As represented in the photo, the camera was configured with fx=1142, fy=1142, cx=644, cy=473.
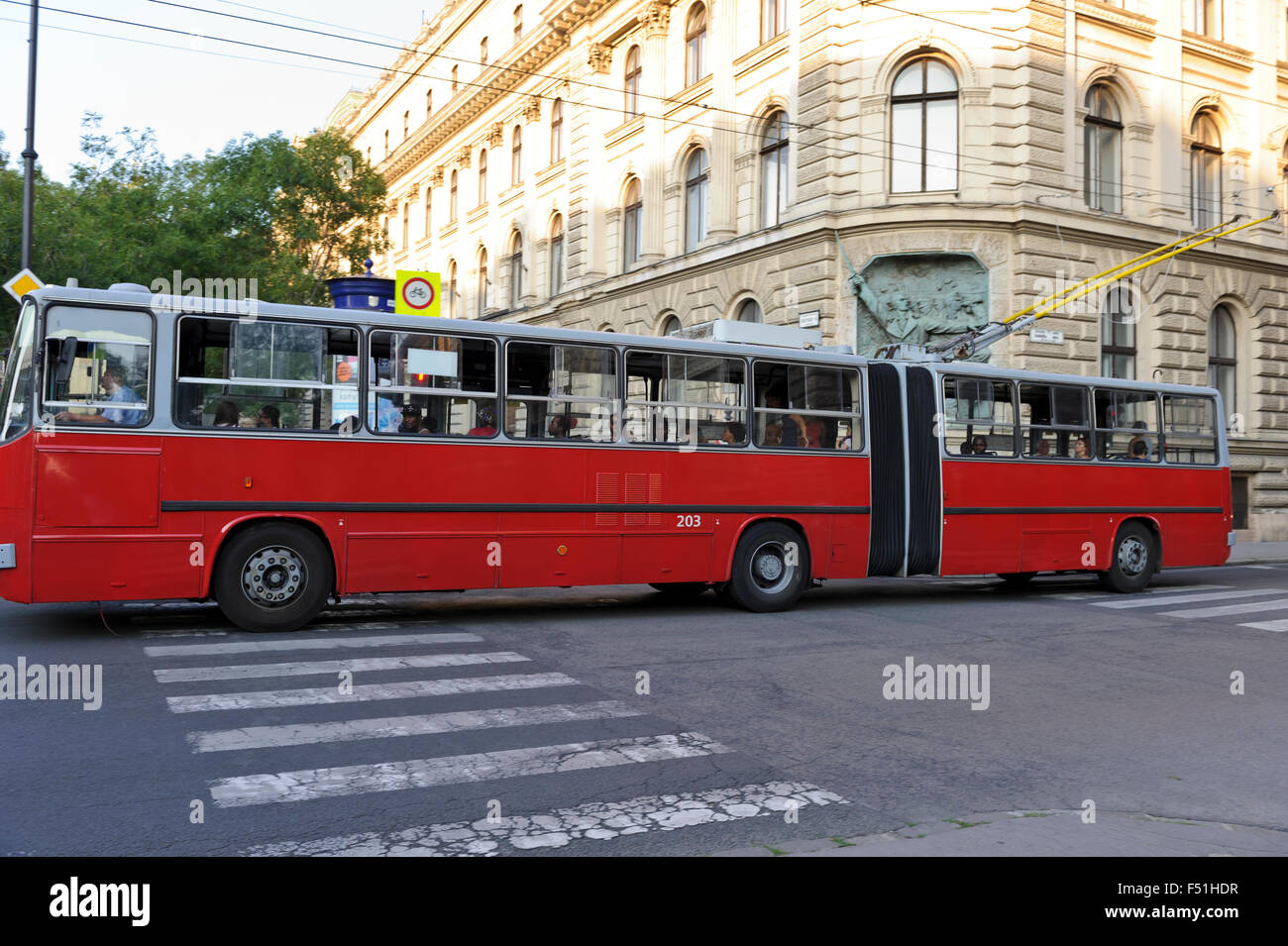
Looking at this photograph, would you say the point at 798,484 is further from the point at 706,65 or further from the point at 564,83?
the point at 564,83

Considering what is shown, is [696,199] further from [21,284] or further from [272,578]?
[272,578]

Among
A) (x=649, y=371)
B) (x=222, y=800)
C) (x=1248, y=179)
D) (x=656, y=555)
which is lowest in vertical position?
(x=222, y=800)

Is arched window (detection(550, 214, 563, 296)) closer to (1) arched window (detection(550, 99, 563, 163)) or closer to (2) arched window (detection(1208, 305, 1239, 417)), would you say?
(1) arched window (detection(550, 99, 563, 163))

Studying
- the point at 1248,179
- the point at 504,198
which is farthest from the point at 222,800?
the point at 504,198

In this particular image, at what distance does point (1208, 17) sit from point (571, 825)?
1214 inches

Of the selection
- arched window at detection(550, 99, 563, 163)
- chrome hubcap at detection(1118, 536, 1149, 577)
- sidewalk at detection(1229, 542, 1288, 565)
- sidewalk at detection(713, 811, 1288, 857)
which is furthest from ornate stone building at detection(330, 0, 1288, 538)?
sidewalk at detection(713, 811, 1288, 857)

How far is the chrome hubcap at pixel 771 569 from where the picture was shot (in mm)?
13359

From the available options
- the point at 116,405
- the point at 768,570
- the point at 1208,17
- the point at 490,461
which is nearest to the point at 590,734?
the point at 490,461

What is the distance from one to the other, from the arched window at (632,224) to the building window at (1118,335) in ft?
44.8

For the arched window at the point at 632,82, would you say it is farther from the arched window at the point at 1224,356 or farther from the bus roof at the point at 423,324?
the bus roof at the point at 423,324

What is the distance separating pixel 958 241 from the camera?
961 inches

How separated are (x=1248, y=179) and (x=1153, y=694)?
25.4 meters

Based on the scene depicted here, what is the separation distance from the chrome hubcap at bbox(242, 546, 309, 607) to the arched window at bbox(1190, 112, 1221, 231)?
1002 inches

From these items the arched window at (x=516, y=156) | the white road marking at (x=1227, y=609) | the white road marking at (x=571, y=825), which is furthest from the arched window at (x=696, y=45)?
the white road marking at (x=571, y=825)
